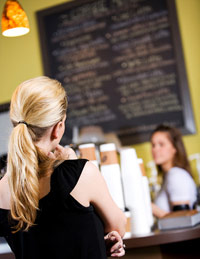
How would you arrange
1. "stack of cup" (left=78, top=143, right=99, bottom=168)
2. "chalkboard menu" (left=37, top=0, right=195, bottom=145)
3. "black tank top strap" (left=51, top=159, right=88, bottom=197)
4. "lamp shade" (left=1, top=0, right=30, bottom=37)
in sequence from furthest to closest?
"chalkboard menu" (left=37, top=0, right=195, bottom=145) → "lamp shade" (left=1, top=0, right=30, bottom=37) → "stack of cup" (left=78, top=143, right=99, bottom=168) → "black tank top strap" (left=51, top=159, right=88, bottom=197)

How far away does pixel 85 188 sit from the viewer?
4.11ft

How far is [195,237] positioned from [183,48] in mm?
2140

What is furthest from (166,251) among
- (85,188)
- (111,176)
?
(85,188)

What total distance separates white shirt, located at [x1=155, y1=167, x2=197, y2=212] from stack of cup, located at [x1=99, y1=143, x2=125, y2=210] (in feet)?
4.45

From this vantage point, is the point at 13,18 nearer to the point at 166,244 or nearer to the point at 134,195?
the point at 134,195

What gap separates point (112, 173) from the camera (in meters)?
1.84

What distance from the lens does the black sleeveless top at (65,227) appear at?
4.07 feet

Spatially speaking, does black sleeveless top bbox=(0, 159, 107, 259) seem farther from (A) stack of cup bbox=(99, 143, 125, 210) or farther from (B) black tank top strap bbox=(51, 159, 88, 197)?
(A) stack of cup bbox=(99, 143, 125, 210)

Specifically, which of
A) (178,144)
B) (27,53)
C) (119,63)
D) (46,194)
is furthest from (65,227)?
(27,53)

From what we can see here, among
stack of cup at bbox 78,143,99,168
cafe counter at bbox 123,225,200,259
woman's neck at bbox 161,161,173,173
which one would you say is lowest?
cafe counter at bbox 123,225,200,259

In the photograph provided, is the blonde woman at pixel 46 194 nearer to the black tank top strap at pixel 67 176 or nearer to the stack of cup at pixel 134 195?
the black tank top strap at pixel 67 176

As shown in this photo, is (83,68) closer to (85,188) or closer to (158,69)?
(158,69)

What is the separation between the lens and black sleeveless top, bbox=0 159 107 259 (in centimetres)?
124

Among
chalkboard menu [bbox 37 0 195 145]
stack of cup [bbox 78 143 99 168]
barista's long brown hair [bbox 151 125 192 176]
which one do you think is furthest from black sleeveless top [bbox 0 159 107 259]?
chalkboard menu [bbox 37 0 195 145]
